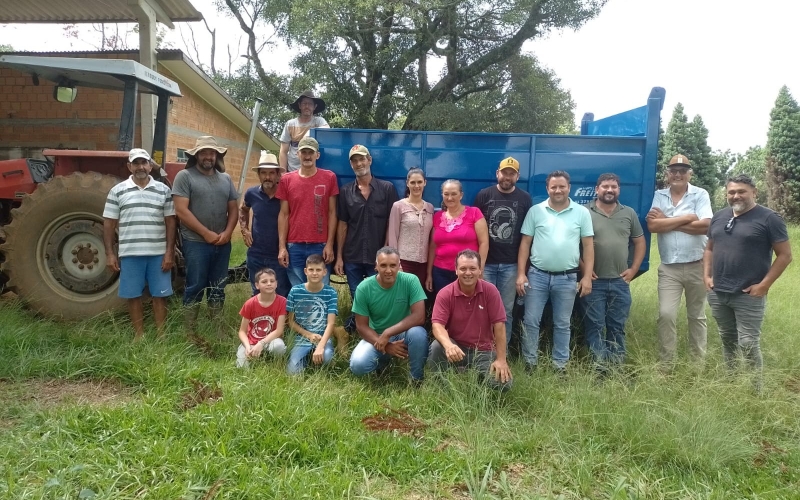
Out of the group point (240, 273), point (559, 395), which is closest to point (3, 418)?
point (240, 273)

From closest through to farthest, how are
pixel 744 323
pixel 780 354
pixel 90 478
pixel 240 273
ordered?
pixel 90 478 < pixel 744 323 < pixel 780 354 < pixel 240 273

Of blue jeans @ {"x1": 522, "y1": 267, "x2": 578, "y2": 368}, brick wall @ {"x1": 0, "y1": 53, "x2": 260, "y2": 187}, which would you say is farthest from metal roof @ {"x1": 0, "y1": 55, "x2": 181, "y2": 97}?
blue jeans @ {"x1": 522, "y1": 267, "x2": 578, "y2": 368}

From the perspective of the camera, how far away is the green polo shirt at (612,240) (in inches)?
169

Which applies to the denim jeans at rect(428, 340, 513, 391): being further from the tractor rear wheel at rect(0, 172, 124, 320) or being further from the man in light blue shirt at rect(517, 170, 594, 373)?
the tractor rear wheel at rect(0, 172, 124, 320)

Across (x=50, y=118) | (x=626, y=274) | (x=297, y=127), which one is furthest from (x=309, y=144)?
(x=50, y=118)

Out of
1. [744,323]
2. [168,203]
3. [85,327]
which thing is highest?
[168,203]

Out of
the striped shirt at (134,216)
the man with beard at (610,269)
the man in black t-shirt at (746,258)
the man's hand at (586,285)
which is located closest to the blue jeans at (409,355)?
the man's hand at (586,285)

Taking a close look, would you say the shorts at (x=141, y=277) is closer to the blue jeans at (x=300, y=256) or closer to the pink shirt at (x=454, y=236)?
the blue jeans at (x=300, y=256)

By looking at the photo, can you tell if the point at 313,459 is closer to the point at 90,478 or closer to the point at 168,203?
the point at 90,478

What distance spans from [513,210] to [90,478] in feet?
10.5

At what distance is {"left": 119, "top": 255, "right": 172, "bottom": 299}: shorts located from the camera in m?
4.35

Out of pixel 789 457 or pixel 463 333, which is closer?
pixel 789 457

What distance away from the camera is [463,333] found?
3805 millimetres

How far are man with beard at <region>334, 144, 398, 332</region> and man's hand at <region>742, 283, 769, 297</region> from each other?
8.71 ft
